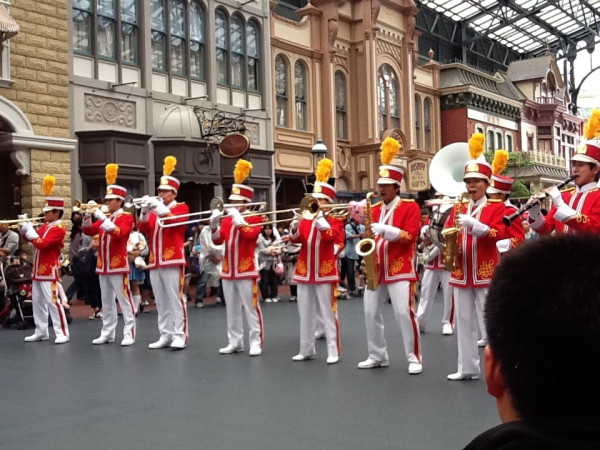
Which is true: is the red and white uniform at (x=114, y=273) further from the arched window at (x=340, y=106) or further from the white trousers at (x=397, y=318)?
the arched window at (x=340, y=106)

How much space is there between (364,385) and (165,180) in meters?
4.64

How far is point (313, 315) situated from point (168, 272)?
89.0 inches

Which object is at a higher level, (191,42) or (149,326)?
(191,42)

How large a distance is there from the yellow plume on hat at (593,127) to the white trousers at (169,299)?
529 centimetres

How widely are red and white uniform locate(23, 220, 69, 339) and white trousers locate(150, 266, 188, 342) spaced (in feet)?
4.99

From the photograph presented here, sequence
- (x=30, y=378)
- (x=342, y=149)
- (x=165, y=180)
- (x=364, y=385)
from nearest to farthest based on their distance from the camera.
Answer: (x=364, y=385), (x=30, y=378), (x=165, y=180), (x=342, y=149)

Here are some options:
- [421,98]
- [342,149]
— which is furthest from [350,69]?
[421,98]

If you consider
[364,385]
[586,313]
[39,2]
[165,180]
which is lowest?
[364,385]

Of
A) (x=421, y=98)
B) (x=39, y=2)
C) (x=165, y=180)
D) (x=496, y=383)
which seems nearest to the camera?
(x=496, y=383)

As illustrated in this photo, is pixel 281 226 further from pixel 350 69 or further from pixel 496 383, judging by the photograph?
pixel 496 383

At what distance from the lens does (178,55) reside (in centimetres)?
2138

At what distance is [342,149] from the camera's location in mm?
28391

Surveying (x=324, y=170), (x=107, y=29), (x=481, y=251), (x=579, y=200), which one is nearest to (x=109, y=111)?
(x=107, y=29)

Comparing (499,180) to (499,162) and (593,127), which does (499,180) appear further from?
(593,127)
